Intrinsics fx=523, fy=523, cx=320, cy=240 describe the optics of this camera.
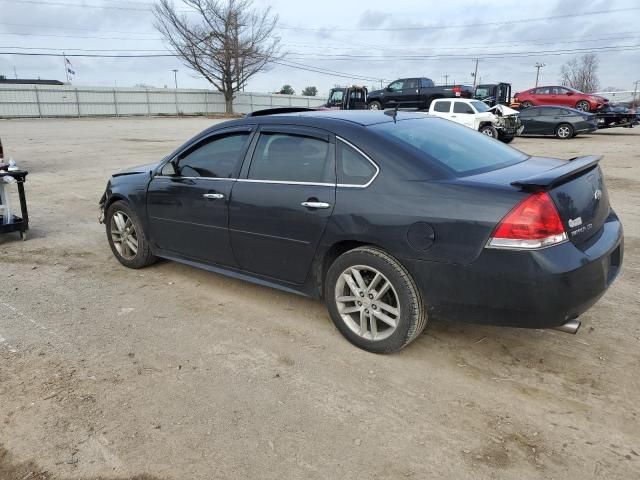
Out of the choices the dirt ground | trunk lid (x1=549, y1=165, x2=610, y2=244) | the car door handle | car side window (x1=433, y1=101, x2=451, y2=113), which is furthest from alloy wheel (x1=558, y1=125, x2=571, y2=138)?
the car door handle

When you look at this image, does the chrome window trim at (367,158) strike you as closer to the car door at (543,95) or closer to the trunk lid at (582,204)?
the trunk lid at (582,204)

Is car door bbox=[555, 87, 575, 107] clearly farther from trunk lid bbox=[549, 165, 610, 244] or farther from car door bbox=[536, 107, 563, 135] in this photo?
trunk lid bbox=[549, 165, 610, 244]

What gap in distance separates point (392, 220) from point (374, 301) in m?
0.58

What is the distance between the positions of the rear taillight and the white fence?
1759 inches

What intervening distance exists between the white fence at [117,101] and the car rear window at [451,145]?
43496 millimetres

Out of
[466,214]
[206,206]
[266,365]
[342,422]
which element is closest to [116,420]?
[266,365]

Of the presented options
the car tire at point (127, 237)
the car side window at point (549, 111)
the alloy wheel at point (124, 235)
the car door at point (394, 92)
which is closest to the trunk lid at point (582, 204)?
the car tire at point (127, 237)

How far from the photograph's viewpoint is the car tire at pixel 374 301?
10.9 ft

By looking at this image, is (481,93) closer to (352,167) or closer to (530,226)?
(352,167)

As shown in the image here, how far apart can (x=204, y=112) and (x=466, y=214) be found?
52.0 meters

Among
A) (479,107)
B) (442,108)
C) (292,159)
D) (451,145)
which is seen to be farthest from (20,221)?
(479,107)

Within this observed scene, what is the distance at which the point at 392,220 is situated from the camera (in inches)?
129

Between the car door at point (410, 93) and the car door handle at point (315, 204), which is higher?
the car door at point (410, 93)

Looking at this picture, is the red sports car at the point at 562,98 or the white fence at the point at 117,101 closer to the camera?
the red sports car at the point at 562,98
